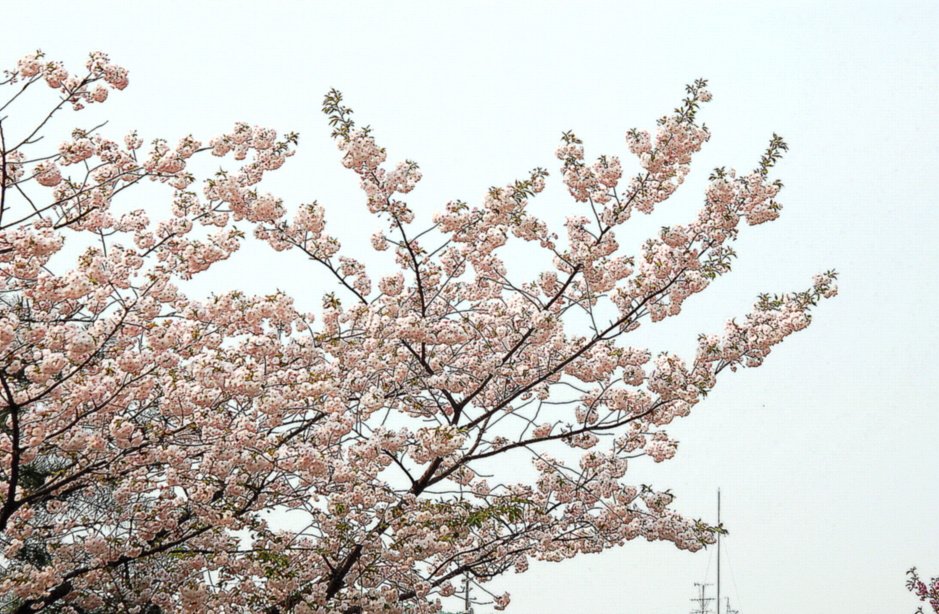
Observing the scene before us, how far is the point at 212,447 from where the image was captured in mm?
5922

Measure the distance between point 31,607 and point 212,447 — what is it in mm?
1710

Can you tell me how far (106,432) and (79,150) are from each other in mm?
1817

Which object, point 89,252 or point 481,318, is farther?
point 481,318

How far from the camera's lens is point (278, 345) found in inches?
238

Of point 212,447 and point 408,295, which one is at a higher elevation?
point 408,295

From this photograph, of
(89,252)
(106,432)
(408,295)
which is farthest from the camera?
(408,295)

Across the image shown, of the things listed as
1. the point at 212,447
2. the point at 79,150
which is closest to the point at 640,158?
the point at 212,447

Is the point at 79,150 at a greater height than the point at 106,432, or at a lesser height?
greater

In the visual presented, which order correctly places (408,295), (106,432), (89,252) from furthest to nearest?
(408,295) → (106,432) → (89,252)

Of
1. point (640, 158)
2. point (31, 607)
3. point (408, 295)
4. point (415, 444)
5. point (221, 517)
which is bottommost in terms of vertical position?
point (31, 607)

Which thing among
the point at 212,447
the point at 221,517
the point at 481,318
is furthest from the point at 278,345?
the point at 481,318

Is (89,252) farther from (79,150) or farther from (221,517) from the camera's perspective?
(221,517)

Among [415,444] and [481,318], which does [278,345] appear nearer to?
[415,444]

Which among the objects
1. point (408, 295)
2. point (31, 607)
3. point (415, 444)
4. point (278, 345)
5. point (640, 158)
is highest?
point (640, 158)
